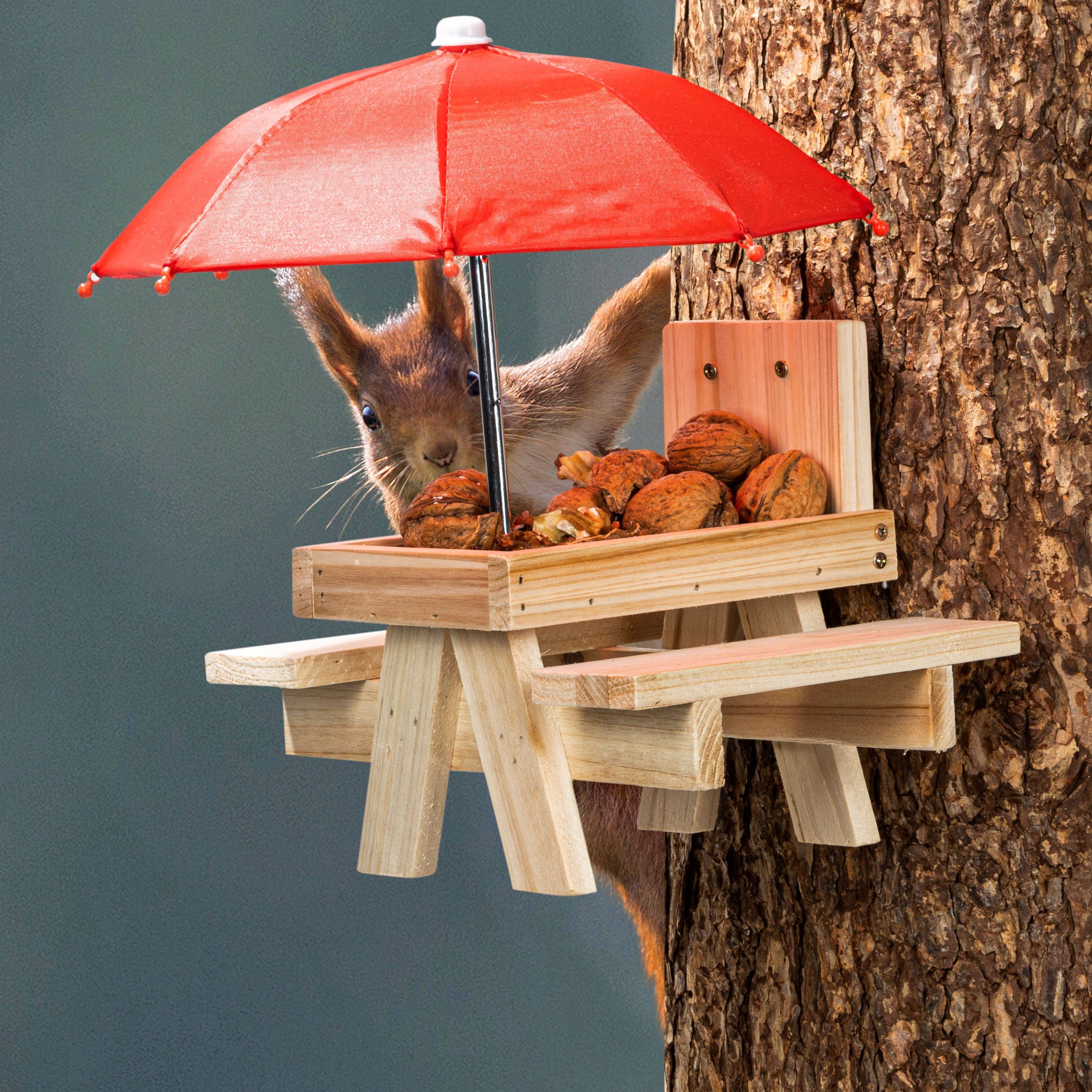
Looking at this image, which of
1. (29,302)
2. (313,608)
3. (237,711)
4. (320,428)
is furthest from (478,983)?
(313,608)

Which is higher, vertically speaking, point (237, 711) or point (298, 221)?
point (298, 221)

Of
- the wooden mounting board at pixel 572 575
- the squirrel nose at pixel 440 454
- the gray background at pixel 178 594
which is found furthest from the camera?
the gray background at pixel 178 594

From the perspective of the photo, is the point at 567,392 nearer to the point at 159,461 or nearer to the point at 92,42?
the point at 159,461

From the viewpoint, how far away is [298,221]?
1.33 metres

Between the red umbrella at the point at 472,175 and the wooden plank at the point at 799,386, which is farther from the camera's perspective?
the wooden plank at the point at 799,386

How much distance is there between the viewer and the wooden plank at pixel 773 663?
4.42ft

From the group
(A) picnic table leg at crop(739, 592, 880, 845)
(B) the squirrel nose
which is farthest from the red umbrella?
(B) the squirrel nose

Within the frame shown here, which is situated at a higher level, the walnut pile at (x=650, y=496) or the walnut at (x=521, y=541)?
the walnut pile at (x=650, y=496)

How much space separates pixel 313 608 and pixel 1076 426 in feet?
2.71

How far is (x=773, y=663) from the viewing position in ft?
4.70

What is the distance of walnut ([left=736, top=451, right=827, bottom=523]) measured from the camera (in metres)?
1.67

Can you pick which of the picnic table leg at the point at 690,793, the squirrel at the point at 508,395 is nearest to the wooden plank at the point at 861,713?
the picnic table leg at the point at 690,793

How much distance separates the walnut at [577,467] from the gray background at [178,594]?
96 cm

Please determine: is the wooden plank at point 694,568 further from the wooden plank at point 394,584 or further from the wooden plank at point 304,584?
the wooden plank at point 304,584
